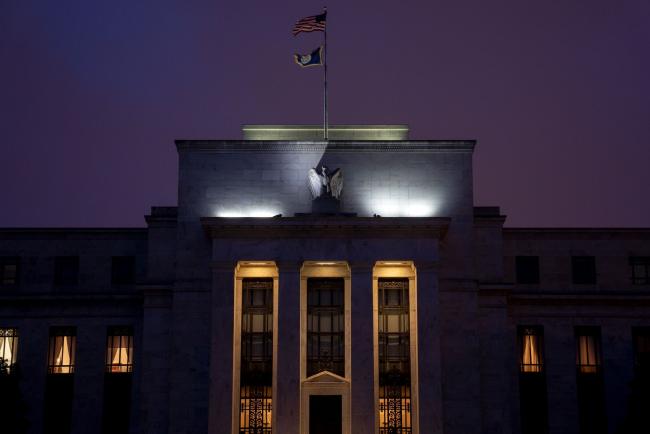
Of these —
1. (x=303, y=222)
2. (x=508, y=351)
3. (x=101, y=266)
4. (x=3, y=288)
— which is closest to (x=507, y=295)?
(x=508, y=351)

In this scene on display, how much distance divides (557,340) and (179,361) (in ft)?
72.8

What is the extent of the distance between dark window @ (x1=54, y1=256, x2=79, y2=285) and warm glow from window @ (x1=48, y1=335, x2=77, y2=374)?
3.35 metres

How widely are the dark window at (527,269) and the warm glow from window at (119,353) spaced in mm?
23852

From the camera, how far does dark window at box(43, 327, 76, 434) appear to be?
172ft

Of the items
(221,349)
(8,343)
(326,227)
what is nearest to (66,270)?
(8,343)

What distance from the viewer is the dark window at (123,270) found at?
54.3 meters

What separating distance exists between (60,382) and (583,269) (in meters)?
32.3

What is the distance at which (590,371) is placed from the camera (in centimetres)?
5300

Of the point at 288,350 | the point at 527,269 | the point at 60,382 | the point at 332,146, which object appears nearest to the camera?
the point at 288,350

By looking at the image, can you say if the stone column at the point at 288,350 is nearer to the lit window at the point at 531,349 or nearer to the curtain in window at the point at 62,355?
the curtain in window at the point at 62,355

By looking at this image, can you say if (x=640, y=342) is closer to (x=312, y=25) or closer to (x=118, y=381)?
(x=312, y=25)

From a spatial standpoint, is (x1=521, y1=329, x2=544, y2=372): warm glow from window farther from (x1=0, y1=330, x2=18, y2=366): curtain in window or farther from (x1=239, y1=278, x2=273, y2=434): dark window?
(x1=0, y1=330, x2=18, y2=366): curtain in window

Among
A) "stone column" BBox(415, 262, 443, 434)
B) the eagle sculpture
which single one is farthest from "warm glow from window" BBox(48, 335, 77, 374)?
"stone column" BBox(415, 262, 443, 434)

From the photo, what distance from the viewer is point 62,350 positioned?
176ft
